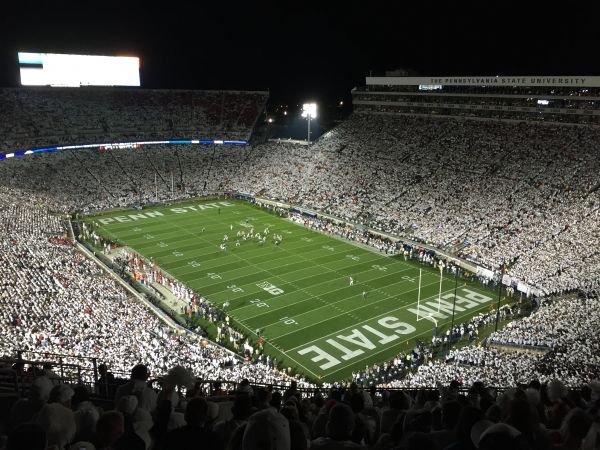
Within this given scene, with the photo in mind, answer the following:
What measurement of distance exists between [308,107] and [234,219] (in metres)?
20.6

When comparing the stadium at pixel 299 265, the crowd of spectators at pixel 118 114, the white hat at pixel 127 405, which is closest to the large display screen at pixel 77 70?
the stadium at pixel 299 265

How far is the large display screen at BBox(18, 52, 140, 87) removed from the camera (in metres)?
52.9

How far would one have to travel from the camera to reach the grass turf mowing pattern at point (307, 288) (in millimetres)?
21141

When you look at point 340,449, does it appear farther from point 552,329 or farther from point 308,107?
point 308,107

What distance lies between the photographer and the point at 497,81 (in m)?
45.2

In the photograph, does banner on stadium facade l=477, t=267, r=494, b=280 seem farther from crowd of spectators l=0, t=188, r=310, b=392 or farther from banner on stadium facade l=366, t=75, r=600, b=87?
banner on stadium facade l=366, t=75, r=600, b=87

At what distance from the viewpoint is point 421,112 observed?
5266cm

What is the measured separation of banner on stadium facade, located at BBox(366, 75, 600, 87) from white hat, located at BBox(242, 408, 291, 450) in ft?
147

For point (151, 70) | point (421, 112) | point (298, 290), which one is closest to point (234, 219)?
point (298, 290)

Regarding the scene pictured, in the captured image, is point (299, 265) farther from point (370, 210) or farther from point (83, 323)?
point (83, 323)

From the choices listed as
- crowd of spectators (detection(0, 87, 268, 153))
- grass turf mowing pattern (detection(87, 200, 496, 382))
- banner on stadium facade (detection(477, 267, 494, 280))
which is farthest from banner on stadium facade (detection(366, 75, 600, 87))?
grass turf mowing pattern (detection(87, 200, 496, 382))

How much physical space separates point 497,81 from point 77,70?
44861 mm

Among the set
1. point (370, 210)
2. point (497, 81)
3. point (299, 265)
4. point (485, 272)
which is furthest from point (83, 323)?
point (497, 81)

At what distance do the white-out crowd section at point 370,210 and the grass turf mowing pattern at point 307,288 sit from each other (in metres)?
3.06
